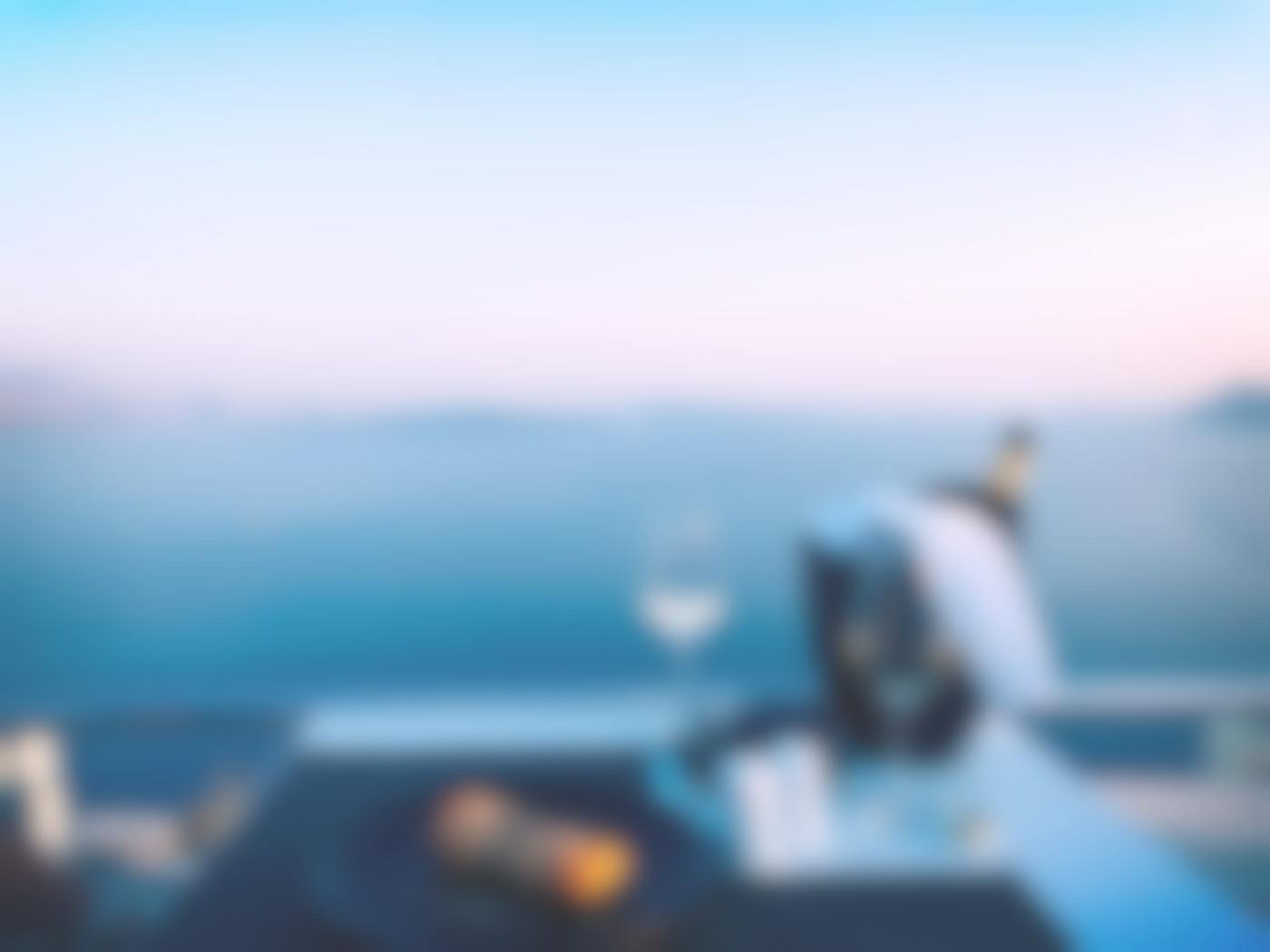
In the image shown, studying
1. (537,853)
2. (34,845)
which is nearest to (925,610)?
(537,853)

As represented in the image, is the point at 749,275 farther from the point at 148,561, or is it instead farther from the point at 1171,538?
the point at 148,561

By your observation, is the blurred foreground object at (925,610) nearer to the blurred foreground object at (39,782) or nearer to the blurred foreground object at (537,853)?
the blurred foreground object at (537,853)

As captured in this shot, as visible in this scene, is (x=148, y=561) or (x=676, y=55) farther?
(x=148, y=561)

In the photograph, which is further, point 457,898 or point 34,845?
point 34,845

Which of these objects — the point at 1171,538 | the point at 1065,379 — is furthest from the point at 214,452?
the point at 1171,538

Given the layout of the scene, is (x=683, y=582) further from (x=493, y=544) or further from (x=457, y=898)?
(x=493, y=544)
